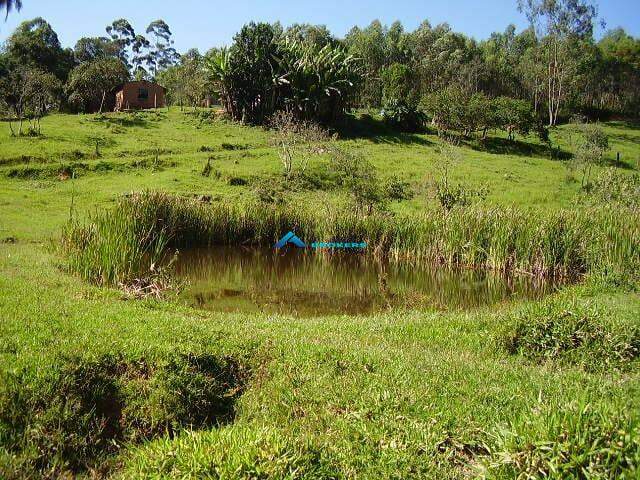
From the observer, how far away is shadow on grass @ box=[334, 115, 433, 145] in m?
41.8

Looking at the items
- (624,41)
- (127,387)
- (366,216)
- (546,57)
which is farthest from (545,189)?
(624,41)

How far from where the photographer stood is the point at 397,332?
924 centimetres

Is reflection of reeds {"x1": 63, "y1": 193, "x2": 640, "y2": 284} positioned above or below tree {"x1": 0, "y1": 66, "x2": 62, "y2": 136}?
below

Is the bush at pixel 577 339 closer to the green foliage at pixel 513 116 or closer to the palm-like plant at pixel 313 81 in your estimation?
the palm-like plant at pixel 313 81

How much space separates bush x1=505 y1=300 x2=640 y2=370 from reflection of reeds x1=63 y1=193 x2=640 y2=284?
6.64 meters

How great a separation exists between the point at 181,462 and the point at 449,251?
51.9ft

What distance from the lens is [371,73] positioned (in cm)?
6581

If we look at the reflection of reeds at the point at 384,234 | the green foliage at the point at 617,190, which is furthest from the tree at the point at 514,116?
the reflection of reeds at the point at 384,234

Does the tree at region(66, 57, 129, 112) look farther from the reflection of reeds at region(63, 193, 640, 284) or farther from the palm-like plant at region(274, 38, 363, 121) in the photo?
the reflection of reeds at region(63, 193, 640, 284)

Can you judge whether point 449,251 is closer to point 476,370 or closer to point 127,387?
point 476,370

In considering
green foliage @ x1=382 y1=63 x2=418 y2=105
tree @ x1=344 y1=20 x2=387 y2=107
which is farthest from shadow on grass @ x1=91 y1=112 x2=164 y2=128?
tree @ x1=344 y1=20 x2=387 y2=107

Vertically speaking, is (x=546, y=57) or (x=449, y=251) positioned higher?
(x=546, y=57)

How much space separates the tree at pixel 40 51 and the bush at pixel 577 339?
50600mm
